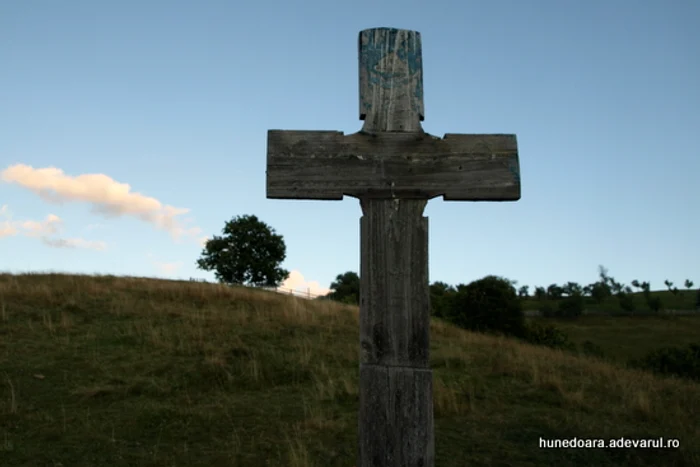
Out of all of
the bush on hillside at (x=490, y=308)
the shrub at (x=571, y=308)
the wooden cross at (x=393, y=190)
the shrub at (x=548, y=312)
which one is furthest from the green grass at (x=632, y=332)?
the wooden cross at (x=393, y=190)

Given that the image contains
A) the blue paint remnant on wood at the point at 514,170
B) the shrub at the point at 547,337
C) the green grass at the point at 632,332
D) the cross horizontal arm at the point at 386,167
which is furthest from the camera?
the green grass at the point at 632,332

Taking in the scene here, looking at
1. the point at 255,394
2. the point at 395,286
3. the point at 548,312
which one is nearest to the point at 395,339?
the point at 395,286

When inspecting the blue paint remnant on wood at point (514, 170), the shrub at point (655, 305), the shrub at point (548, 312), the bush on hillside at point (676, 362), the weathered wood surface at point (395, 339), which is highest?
the shrub at point (655, 305)

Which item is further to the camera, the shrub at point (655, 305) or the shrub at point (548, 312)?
the shrub at point (655, 305)

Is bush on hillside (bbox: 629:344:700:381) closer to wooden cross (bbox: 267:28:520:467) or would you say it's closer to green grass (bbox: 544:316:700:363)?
wooden cross (bbox: 267:28:520:467)

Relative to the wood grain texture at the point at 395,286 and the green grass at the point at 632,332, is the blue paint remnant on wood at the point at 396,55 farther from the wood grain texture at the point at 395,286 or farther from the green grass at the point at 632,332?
the green grass at the point at 632,332

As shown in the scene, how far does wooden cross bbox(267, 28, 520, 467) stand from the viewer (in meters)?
3.03

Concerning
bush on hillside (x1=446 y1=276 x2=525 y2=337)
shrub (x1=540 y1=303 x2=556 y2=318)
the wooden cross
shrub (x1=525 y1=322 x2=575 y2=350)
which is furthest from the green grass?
the wooden cross

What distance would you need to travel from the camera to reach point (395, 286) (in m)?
3.10

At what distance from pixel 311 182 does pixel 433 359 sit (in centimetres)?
1057

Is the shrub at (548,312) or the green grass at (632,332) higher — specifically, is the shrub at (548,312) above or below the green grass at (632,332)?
above

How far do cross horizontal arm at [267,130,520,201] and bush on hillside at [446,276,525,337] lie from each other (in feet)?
102

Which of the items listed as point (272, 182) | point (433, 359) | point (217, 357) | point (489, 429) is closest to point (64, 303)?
point (217, 357)

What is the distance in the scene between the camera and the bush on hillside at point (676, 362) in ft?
61.5
